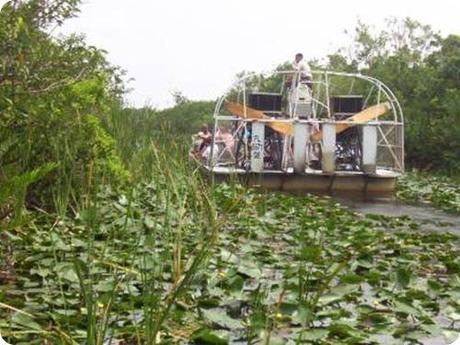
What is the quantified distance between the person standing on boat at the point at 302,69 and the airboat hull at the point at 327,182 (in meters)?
1.39

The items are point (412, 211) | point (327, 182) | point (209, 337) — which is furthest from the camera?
point (327, 182)

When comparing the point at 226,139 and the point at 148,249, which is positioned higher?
the point at 226,139

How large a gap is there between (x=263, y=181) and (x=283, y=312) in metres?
7.45

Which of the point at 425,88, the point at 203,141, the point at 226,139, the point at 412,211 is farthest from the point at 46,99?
the point at 425,88

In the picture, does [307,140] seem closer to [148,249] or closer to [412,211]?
[412,211]

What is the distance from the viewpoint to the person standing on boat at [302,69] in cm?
1074

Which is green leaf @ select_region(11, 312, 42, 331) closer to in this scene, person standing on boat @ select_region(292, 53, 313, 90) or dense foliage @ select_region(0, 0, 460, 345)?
dense foliage @ select_region(0, 0, 460, 345)

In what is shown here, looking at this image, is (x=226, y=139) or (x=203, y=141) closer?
(x=226, y=139)

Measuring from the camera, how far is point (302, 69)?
1080cm

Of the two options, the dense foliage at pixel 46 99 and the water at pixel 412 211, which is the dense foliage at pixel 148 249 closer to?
the dense foliage at pixel 46 99

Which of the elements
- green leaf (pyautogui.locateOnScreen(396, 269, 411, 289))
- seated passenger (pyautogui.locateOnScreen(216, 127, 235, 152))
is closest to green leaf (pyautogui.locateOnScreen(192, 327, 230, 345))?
green leaf (pyautogui.locateOnScreen(396, 269, 411, 289))

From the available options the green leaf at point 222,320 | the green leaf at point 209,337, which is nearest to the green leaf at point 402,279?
the green leaf at point 222,320

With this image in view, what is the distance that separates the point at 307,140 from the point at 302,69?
1091mm

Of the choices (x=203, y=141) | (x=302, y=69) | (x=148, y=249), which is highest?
(x=302, y=69)
